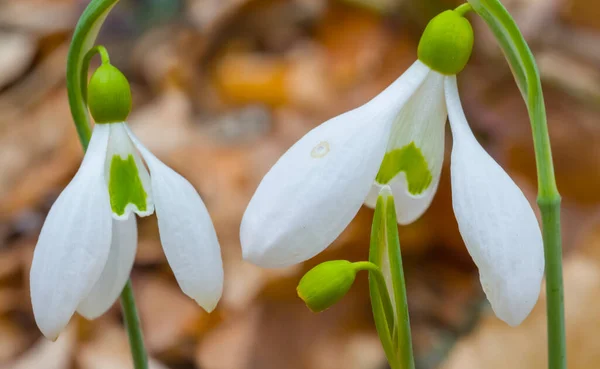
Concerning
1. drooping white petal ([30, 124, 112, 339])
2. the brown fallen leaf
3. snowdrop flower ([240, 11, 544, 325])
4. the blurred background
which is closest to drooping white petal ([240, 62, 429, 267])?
snowdrop flower ([240, 11, 544, 325])

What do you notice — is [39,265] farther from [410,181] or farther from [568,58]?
[568,58]

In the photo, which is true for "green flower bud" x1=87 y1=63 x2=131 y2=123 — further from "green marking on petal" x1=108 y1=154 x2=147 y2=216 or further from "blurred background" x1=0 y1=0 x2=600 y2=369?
"blurred background" x1=0 y1=0 x2=600 y2=369

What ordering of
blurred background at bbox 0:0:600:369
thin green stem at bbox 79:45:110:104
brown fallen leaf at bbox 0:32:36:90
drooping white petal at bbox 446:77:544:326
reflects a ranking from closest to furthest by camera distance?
drooping white petal at bbox 446:77:544:326 → thin green stem at bbox 79:45:110:104 → blurred background at bbox 0:0:600:369 → brown fallen leaf at bbox 0:32:36:90

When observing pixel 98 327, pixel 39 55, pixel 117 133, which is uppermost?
pixel 39 55

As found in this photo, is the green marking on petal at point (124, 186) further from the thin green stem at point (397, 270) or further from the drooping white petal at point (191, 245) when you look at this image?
the thin green stem at point (397, 270)

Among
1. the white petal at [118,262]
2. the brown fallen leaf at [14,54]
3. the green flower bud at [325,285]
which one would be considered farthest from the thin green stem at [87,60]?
the brown fallen leaf at [14,54]

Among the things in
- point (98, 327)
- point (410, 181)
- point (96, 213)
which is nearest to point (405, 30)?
point (98, 327)

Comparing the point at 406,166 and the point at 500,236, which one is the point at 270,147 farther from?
the point at 500,236
